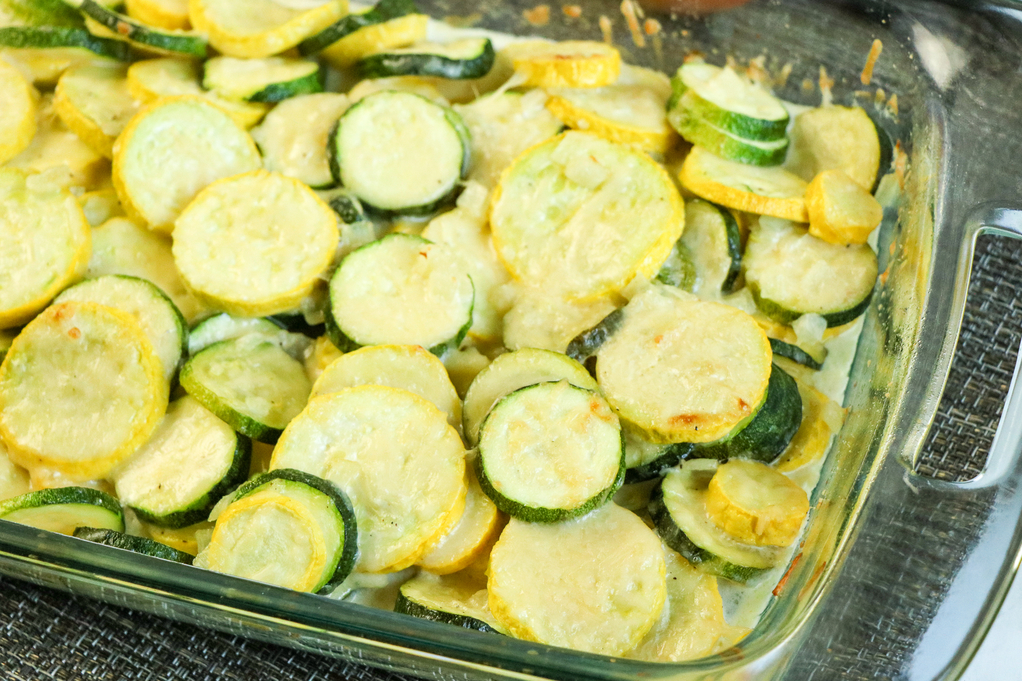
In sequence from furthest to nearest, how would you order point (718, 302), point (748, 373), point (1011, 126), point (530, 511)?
point (1011, 126) → point (718, 302) → point (748, 373) → point (530, 511)

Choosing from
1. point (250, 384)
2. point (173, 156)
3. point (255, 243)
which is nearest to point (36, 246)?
point (173, 156)

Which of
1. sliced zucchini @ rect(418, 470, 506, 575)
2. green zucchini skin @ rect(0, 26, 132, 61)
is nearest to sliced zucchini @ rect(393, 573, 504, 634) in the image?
sliced zucchini @ rect(418, 470, 506, 575)

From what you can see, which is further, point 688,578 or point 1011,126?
point 1011,126

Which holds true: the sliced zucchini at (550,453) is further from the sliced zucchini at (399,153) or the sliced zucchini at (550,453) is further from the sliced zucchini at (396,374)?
the sliced zucchini at (399,153)

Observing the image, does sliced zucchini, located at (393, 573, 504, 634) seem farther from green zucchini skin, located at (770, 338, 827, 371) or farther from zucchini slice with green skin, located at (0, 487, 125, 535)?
green zucchini skin, located at (770, 338, 827, 371)

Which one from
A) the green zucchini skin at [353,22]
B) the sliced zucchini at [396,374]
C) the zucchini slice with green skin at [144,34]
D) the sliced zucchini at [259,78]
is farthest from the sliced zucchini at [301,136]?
the sliced zucchini at [396,374]

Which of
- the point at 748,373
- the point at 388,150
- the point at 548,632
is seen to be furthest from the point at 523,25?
the point at 548,632

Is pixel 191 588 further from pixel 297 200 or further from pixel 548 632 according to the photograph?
pixel 297 200
